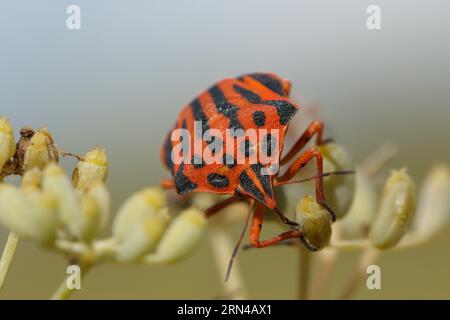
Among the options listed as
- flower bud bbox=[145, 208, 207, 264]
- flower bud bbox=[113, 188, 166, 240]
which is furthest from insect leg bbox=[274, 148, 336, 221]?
flower bud bbox=[113, 188, 166, 240]

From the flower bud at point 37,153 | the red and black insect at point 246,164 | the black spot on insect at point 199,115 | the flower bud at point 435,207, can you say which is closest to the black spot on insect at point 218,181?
the red and black insect at point 246,164

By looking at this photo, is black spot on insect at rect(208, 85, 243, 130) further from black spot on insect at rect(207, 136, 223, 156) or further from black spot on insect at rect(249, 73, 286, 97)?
black spot on insect at rect(249, 73, 286, 97)

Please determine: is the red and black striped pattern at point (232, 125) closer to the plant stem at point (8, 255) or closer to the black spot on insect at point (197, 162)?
the black spot on insect at point (197, 162)

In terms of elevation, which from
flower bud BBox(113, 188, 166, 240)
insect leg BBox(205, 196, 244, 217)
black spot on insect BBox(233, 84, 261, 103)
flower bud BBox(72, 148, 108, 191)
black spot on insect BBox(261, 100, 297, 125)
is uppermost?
black spot on insect BBox(233, 84, 261, 103)

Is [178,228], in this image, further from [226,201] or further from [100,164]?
[226,201]

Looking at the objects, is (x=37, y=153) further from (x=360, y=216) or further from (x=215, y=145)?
(x=360, y=216)

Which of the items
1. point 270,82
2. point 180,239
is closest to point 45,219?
point 180,239

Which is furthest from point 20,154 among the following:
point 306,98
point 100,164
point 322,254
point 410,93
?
point 410,93
